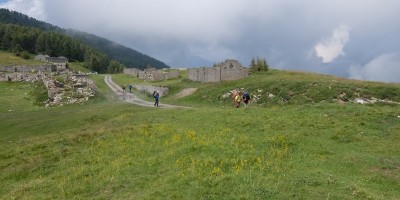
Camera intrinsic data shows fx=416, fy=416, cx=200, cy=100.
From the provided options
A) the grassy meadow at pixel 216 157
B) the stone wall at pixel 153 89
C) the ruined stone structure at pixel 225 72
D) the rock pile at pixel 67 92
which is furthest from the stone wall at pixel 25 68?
the grassy meadow at pixel 216 157

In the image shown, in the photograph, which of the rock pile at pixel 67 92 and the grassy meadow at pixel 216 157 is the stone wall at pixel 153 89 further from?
the grassy meadow at pixel 216 157

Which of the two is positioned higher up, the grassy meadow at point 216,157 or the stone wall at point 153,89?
the stone wall at point 153,89

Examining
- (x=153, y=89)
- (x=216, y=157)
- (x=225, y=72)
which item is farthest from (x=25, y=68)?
(x=216, y=157)

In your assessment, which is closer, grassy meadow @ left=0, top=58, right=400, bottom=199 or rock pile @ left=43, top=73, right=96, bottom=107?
grassy meadow @ left=0, top=58, right=400, bottom=199

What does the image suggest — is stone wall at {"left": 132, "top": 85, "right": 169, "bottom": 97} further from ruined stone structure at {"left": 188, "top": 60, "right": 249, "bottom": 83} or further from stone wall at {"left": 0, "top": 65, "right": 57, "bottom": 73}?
stone wall at {"left": 0, "top": 65, "right": 57, "bottom": 73}

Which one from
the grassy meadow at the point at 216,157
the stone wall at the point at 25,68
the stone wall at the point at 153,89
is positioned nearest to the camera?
the grassy meadow at the point at 216,157

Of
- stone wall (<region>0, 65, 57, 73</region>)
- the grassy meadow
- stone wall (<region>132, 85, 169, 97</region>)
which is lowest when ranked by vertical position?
the grassy meadow

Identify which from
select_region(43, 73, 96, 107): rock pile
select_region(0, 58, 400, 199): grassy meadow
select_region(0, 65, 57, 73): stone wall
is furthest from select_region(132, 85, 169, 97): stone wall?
select_region(0, 65, 57, 73): stone wall

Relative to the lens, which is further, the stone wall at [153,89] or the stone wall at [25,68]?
the stone wall at [25,68]

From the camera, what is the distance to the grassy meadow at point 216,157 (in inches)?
599

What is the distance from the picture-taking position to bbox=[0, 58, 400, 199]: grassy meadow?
15.2 meters

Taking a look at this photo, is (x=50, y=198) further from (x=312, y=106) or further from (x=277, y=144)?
(x=312, y=106)

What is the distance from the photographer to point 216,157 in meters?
18.8

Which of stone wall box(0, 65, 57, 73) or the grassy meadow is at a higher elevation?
stone wall box(0, 65, 57, 73)
